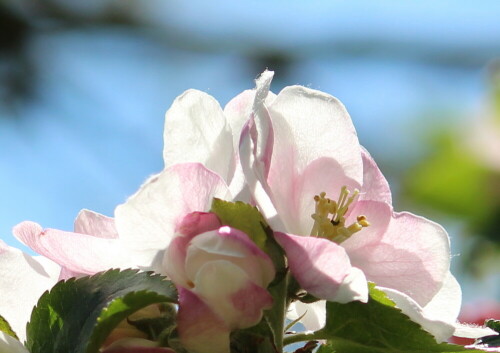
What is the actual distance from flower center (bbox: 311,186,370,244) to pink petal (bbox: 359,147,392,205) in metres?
0.02

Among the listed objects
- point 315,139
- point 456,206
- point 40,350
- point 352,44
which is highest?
point 352,44

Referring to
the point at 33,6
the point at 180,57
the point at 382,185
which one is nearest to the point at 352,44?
the point at 180,57

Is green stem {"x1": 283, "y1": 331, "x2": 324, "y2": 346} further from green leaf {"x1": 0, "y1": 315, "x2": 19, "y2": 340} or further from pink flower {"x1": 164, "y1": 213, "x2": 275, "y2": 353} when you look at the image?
green leaf {"x1": 0, "y1": 315, "x2": 19, "y2": 340}

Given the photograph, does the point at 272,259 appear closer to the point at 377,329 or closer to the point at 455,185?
the point at 377,329

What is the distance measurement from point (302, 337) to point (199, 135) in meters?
0.14

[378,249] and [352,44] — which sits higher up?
[352,44]

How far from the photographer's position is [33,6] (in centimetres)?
348

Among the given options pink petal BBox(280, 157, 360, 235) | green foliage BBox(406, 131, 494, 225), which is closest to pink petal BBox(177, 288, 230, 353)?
pink petal BBox(280, 157, 360, 235)

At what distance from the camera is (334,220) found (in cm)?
58

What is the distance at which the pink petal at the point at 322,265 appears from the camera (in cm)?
50

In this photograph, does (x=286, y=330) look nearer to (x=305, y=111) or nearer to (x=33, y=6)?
(x=305, y=111)

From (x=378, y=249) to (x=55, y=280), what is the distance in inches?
8.0

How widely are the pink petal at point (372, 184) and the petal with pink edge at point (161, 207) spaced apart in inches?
4.8

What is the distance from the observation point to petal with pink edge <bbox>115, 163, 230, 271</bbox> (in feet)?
1.71
